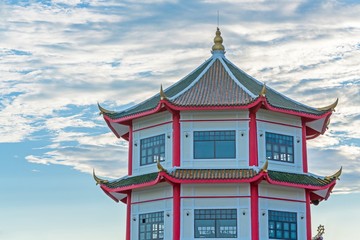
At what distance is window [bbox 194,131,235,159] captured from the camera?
38.4 m

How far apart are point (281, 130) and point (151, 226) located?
831cm

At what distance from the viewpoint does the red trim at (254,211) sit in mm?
36781

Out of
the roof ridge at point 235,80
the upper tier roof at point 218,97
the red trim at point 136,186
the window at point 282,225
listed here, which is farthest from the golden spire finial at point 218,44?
the window at point 282,225

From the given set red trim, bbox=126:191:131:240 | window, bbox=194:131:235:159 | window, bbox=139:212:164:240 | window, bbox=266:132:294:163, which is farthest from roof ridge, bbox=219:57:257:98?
red trim, bbox=126:191:131:240

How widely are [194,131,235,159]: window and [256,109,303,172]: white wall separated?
1464 mm

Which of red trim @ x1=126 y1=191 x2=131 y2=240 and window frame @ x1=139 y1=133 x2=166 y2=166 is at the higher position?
window frame @ x1=139 y1=133 x2=166 y2=166

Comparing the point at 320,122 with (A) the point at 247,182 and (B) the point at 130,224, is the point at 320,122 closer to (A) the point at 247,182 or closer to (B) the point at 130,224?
(A) the point at 247,182

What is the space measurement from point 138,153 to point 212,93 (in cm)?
520

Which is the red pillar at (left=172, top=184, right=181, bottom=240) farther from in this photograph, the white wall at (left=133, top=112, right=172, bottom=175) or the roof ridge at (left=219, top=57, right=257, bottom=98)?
the roof ridge at (left=219, top=57, right=257, bottom=98)

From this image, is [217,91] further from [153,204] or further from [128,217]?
[128,217]

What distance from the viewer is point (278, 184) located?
37.4m

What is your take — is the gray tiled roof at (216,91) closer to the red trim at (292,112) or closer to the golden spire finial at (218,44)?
the red trim at (292,112)

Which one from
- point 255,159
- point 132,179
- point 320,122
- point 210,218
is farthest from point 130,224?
point 320,122

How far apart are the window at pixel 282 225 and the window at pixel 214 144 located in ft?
12.1
